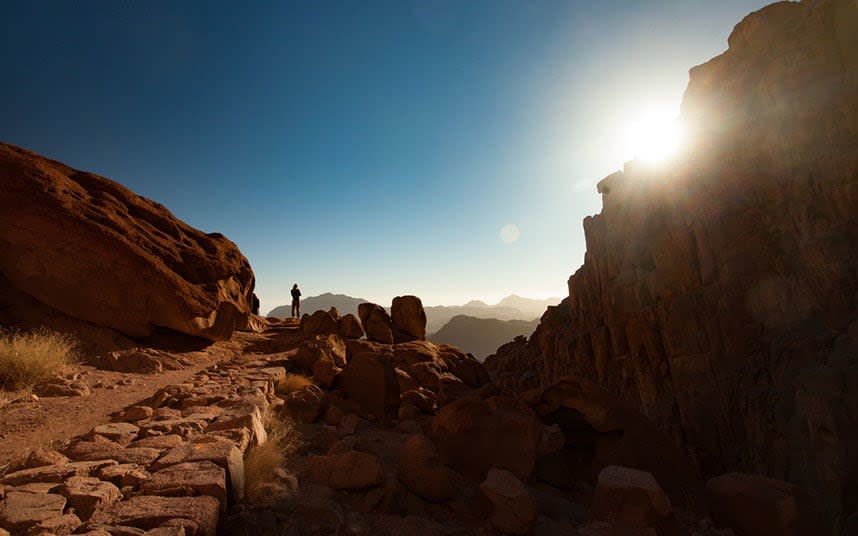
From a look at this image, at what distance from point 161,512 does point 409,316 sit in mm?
16586

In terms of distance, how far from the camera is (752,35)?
20.7 metres

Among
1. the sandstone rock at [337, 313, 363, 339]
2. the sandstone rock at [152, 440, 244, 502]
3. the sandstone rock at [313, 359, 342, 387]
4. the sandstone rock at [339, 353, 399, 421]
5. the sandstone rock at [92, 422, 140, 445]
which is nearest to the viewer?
the sandstone rock at [152, 440, 244, 502]

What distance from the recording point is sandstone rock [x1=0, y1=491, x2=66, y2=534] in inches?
99.4

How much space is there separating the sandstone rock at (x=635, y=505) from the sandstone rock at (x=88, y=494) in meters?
4.81

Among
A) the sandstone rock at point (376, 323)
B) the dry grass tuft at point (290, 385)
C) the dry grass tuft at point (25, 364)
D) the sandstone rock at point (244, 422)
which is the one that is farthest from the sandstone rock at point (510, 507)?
the sandstone rock at point (376, 323)

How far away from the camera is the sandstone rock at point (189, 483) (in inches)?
123

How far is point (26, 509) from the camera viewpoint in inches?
106

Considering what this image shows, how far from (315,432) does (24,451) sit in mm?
3393

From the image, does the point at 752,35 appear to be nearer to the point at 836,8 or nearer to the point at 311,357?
the point at 836,8

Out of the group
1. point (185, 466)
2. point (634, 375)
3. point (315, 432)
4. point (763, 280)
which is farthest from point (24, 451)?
point (634, 375)

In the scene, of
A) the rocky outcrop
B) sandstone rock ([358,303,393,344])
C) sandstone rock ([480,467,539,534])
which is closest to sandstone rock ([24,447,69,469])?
sandstone rock ([480,467,539,534])

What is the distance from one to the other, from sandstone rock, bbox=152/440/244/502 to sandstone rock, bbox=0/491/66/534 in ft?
2.66

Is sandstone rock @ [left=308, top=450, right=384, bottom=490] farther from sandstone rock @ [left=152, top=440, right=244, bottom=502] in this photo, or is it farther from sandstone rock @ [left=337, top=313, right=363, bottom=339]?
sandstone rock @ [left=337, top=313, right=363, bottom=339]

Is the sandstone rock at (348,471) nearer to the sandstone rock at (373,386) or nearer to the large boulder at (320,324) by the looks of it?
the sandstone rock at (373,386)
